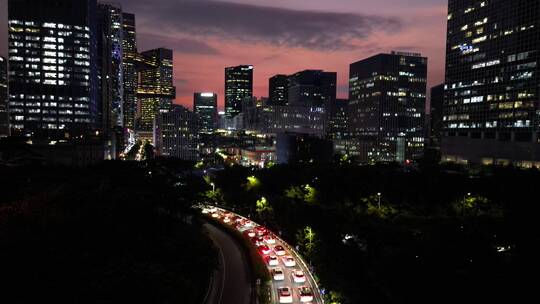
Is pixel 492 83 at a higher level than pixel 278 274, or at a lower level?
higher

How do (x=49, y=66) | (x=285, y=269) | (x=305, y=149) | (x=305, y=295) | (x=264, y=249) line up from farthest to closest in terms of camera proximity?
(x=305, y=149), (x=49, y=66), (x=264, y=249), (x=285, y=269), (x=305, y=295)

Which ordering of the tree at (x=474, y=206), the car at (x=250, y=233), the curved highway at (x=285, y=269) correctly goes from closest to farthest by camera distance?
the curved highway at (x=285, y=269) < the tree at (x=474, y=206) < the car at (x=250, y=233)

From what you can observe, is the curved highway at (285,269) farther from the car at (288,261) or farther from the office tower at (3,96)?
the office tower at (3,96)

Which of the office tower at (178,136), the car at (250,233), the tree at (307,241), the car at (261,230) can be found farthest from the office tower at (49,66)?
the tree at (307,241)

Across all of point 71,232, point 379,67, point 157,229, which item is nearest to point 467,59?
point 379,67

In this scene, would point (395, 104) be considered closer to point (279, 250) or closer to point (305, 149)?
point (305, 149)

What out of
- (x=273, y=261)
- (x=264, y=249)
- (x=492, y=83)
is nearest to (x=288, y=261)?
(x=273, y=261)

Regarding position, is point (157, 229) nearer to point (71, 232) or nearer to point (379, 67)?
point (71, 232)
